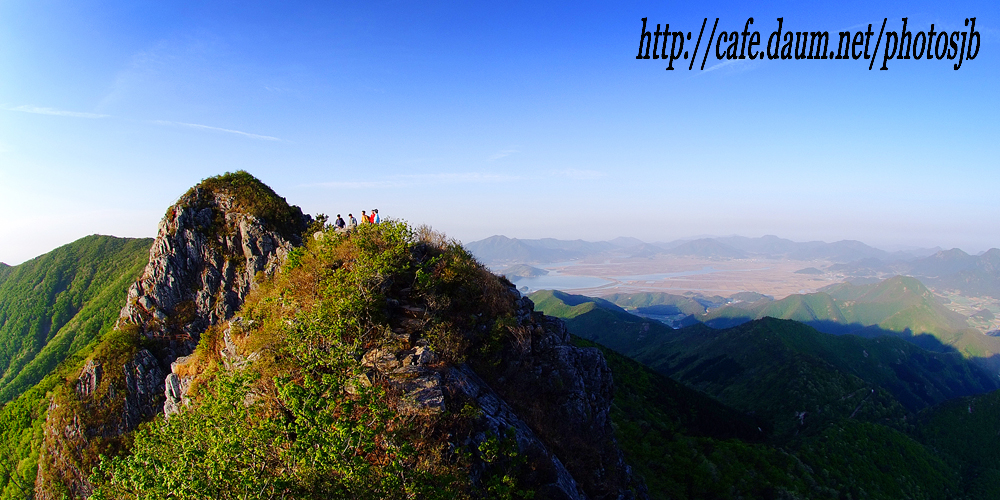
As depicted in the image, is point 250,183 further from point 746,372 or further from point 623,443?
point 746,372

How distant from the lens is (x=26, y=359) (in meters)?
72.2

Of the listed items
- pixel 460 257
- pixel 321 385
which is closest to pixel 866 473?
pixel 460 257

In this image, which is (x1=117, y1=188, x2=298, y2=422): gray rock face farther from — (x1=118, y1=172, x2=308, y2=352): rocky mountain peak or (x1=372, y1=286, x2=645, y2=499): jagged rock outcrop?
(x1=372, y1=286, x2=645, y2=499): jagged rock outcrop

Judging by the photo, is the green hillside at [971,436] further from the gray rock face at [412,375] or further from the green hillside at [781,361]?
the gray rock face at [412,375]

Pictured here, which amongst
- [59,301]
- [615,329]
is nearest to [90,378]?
[59,301]

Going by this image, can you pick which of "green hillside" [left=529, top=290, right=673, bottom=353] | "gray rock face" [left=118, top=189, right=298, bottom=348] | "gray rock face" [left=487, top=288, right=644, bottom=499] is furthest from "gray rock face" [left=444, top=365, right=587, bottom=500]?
"green hillside" [left=529, top=290, right=673, bottom=353]

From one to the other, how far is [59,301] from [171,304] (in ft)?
288

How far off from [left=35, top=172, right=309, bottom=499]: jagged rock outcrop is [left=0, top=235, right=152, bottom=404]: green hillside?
1490 inches

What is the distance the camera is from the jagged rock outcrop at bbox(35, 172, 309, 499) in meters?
27.6

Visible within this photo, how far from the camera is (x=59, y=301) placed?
8394cm

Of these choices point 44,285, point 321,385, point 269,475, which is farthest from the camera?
point 44,285

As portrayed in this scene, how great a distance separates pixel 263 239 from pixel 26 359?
276ft

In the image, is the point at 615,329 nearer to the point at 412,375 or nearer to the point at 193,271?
the point at 193,271

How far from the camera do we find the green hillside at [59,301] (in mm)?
61062
